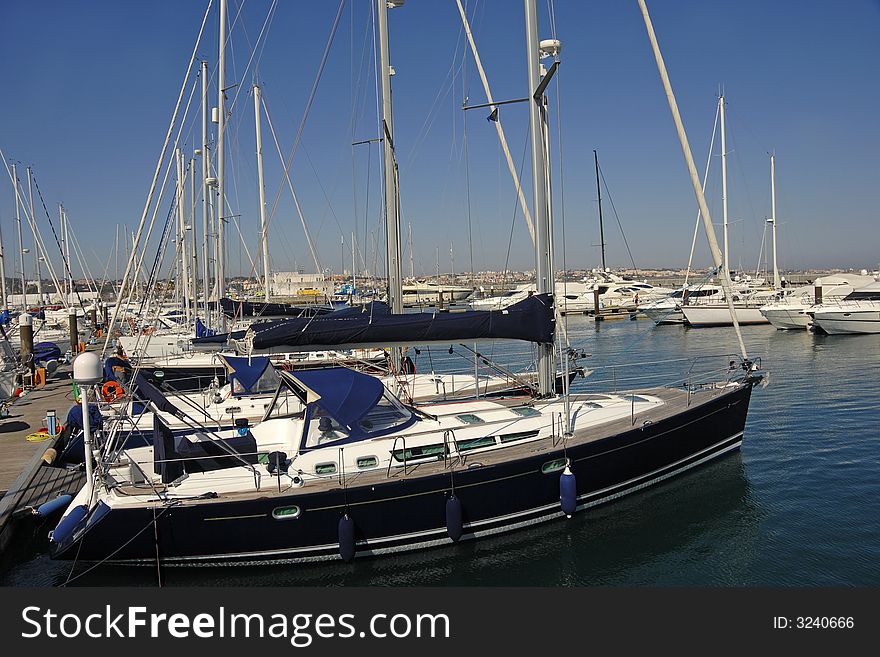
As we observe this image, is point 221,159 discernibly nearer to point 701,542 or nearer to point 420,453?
point 420,453

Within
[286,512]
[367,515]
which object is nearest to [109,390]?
[286,512]

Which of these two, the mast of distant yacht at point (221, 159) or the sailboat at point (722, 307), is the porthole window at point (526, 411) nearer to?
the mast of distant yacht at point (221, 159)

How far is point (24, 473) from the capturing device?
13922 mm

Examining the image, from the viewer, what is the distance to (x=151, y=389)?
14344 millimetres

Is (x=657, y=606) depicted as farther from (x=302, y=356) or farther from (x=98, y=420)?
(x=302, y=356)

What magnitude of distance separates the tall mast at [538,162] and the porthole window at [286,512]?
6311mm

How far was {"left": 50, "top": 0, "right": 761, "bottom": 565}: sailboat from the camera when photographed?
10.7 meters

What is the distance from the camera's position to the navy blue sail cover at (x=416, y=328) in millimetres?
13352

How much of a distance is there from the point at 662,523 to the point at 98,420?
11.0m

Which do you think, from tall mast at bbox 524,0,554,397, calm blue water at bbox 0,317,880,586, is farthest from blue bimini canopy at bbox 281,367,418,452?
A: tall mast at bbox 524,0,554,397

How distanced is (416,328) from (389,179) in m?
6.66

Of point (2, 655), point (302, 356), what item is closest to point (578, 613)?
point (2, 655)

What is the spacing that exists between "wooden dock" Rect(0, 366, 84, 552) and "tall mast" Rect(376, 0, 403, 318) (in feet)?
28.2

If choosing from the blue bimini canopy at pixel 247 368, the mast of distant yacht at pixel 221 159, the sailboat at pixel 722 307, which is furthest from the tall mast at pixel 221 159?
the sailboat at pixel 722 307
